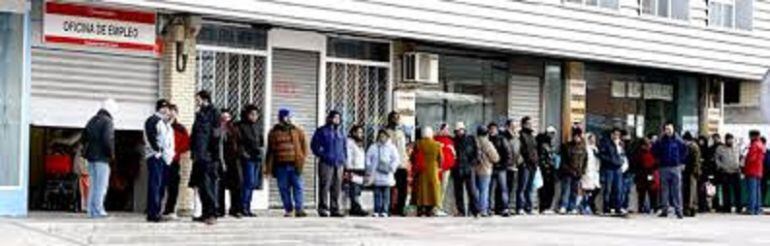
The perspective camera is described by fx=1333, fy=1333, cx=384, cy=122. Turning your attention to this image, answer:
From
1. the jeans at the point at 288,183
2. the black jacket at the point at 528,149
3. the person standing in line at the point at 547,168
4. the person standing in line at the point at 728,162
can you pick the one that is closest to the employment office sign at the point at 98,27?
the jeans at the point at 288,183

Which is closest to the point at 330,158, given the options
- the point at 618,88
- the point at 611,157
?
the point at 611,157

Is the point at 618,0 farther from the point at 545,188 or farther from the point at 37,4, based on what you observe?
the point at 37,4

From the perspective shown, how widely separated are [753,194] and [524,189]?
222 inches

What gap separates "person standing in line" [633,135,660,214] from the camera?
23.5m

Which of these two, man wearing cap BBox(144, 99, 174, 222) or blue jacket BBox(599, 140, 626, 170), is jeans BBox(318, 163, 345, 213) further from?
blue jacket BBox(599, 140, 626, 170)

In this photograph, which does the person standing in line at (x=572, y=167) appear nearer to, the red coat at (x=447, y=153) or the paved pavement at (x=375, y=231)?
the paved pavement at (x=375, y=231)

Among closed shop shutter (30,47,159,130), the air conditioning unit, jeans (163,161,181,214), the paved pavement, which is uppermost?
the air conditioning unit

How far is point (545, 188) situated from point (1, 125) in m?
9.80

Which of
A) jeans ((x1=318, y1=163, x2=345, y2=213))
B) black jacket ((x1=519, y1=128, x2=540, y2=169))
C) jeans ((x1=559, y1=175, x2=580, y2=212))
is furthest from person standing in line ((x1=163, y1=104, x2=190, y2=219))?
jeans ((x1=559, y1=175, x2=580, y2=212))

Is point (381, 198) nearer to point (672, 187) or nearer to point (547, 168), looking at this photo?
point (547, 168)

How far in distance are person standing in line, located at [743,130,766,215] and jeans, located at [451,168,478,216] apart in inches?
256

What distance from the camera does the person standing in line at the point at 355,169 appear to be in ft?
65.7

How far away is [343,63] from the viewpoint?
2123 cm

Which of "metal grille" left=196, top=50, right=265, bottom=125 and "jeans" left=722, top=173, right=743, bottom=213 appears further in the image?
"jeans" left=722, top=173, right=743, bottom=213
